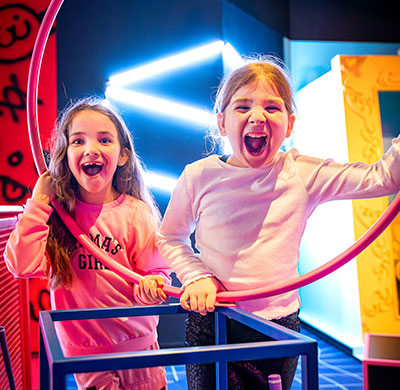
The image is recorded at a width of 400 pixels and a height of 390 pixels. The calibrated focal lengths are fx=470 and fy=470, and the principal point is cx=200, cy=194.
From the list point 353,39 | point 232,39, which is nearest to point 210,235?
point 232,39

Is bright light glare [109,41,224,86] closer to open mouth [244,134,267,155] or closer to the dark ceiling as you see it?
the dark ceiling

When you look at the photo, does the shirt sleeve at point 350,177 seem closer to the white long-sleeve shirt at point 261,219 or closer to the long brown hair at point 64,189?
the white long-sleeve shirt at point 261,219

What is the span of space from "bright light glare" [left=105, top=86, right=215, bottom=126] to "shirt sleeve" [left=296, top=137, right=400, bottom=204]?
1.99m

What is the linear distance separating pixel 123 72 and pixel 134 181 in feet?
5.82

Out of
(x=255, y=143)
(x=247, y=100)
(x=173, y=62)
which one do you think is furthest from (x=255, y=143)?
(x=173, y=62)

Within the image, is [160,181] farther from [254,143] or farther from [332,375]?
[254,143]

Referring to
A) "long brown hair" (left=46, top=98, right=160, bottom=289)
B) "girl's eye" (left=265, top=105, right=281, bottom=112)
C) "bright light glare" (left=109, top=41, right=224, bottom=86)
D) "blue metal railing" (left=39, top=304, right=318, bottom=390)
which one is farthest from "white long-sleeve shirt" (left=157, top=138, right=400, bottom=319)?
"bright light glare" (left=109, top=41, right=224, bottom=86)

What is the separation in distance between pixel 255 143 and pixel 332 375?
203 cm

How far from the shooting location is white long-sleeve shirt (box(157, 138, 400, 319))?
1112 millimetres

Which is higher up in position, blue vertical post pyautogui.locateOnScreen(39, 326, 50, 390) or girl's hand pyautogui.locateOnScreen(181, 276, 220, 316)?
girl's hand pyautogui.locateOnScreen(181, 276, 220, 316)

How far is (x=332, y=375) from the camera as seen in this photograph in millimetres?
2668

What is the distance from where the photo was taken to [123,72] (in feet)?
10.1

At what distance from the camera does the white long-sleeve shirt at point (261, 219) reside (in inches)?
43.8

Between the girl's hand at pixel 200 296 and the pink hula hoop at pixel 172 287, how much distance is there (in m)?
0.03
